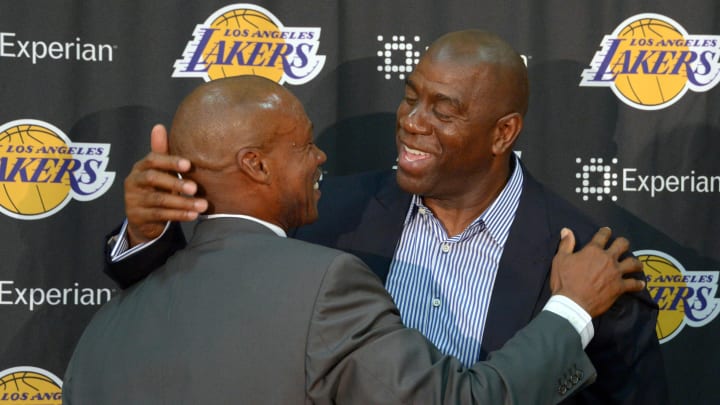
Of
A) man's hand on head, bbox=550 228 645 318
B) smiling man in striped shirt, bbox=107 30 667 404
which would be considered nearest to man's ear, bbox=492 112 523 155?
smiling man in striped shirt, bbox=107 30 667 404

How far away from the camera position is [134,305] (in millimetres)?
1935

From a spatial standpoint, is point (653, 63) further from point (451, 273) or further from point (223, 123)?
point (223, 123)

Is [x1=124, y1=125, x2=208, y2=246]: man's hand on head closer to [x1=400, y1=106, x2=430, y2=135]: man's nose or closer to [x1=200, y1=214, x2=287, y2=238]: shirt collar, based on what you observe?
[x1=200, y1=214, x2=287, y2=238]: shirt collar

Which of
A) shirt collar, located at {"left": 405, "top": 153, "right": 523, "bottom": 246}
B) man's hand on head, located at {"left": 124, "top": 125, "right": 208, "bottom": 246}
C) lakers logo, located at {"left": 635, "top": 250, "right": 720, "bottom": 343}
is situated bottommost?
lakers logo, located at {"left": 635, "top": 250, "right": 720, "bottom": 343}

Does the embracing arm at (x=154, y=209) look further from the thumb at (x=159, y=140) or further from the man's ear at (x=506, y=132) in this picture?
the man's ear at (x=506, y=132)

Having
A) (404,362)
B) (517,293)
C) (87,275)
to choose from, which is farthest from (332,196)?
(404,362)

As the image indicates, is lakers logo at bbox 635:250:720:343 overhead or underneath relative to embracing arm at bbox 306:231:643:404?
underneath

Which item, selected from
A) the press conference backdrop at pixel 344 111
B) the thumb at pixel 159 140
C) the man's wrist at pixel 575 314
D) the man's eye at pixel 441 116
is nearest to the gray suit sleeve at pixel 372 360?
the man's wrist at pixel 575 314

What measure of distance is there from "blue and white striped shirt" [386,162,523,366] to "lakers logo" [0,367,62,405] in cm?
124

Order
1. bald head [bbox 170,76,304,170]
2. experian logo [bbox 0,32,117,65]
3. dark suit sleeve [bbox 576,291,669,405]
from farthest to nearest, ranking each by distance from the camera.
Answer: experian logo [bbox 0,32,117,65] → dark suit sleeve [bbox 576,291,669,405] → bald head [bbox 170,76,304,170]

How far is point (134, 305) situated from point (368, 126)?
4.59ft

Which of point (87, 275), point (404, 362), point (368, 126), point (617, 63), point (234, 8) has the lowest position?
point (87, 275)

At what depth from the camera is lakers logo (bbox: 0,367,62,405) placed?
3.01m

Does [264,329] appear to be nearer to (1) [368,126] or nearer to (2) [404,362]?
(2) [404,362]
